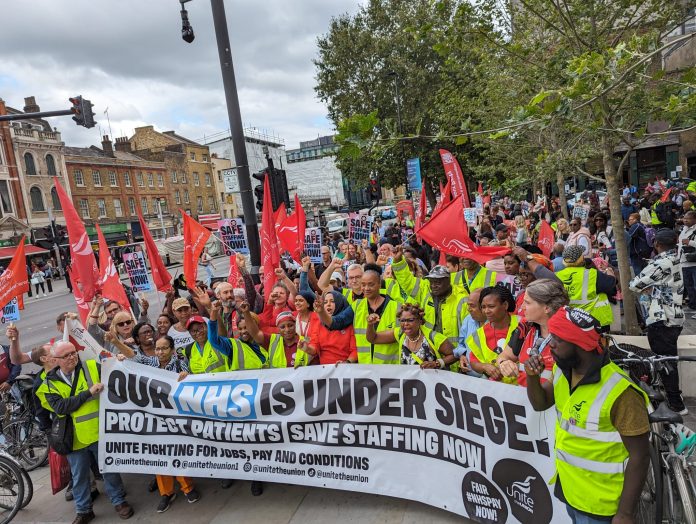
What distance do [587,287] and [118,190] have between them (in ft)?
153

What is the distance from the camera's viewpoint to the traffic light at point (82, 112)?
34.7 ft

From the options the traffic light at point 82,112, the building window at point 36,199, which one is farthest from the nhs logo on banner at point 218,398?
the building window at point 36,199

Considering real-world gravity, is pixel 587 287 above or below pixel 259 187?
below

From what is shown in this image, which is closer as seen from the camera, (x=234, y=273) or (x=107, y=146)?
(x=234, y=273)

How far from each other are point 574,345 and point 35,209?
141 feet

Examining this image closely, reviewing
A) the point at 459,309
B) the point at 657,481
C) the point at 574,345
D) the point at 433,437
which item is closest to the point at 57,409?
the point at 433,437

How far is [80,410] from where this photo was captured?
4305 mm

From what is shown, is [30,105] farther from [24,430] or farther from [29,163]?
[24,430]

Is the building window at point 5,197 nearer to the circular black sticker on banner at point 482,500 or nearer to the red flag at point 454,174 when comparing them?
the red flag at point 454,174

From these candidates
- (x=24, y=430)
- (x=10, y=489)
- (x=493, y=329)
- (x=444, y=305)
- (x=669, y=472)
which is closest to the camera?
(x=669, y=472)

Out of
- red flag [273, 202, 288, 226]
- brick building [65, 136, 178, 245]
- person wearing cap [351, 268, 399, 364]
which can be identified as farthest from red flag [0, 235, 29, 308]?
brick building [65, 136, 178, 245]

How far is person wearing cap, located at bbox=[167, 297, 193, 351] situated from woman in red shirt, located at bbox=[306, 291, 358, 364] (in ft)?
6.01

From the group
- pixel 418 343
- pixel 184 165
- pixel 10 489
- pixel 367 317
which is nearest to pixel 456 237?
pixel 367 317

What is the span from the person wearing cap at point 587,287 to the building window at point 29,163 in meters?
41.7
